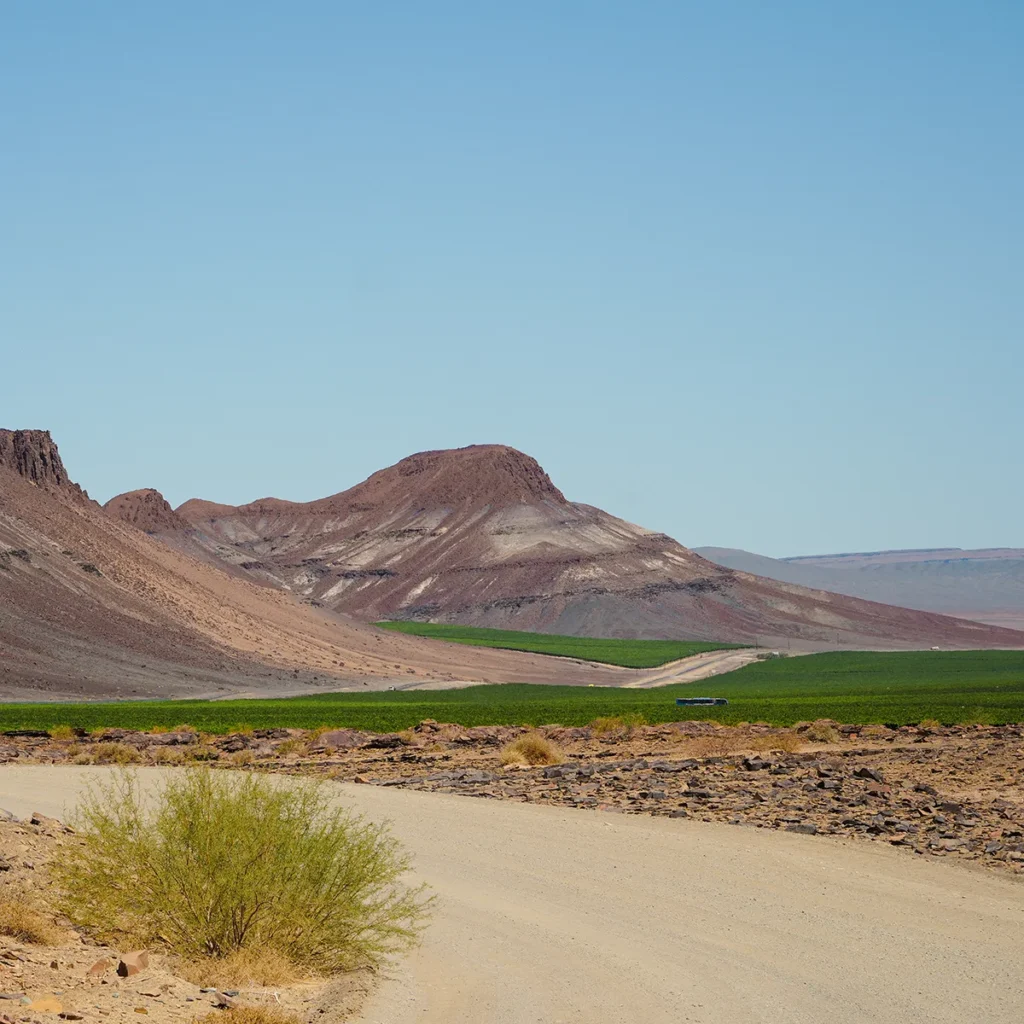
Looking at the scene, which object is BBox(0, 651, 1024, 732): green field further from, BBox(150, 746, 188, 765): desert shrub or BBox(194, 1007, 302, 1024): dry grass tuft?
BBox(194, 1007, 302, 1024): dry grass tuft

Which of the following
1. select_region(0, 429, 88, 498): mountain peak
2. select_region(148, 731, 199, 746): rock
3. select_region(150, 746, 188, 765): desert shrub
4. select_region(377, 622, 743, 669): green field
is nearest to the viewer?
select_region(150, 746, 188, 765): desert shrub

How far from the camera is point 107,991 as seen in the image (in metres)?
13.0

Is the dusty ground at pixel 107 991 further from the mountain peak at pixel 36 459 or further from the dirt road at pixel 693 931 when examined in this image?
the mountain peak at pixel 36 459

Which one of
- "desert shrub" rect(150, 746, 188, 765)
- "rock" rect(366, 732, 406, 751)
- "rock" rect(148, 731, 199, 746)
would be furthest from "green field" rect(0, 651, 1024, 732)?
"desert shrub" rect(150, 746, 188, 765)

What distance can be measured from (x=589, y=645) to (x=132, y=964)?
16820 centimetres

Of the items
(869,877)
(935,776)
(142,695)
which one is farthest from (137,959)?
(142,695)

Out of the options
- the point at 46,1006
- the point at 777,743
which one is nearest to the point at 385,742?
the point at 777,743

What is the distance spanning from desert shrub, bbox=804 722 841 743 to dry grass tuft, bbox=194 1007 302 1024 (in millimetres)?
36654

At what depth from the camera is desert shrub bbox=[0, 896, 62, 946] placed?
14820 mm

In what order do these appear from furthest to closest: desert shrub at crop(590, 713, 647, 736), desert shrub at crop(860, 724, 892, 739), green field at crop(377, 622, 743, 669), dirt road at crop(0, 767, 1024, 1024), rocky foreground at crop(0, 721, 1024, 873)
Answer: green field at crop(377, 622, 743, 669), desert shrub at crop(590, 713, 647, 736), desert shrub at crop(860, 724, 892, 739), rocky foreground at crop(0, 721, 1024, 873), dirt road at crop(0, 767, 1024, 1024)

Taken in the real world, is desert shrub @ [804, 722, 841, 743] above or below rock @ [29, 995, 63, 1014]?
above

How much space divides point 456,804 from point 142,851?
644 inches

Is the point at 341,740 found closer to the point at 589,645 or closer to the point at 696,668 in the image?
the point at 696,668

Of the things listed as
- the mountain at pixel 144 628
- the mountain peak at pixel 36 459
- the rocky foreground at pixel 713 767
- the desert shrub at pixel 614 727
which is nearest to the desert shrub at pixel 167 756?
the rocky foreground at pixel 713 767
